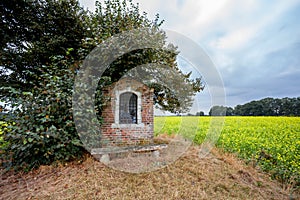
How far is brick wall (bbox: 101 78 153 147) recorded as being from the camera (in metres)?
5.48

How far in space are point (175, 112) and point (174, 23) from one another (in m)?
4.27

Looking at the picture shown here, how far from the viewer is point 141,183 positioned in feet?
10.3

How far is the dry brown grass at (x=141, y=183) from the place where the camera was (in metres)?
2.79

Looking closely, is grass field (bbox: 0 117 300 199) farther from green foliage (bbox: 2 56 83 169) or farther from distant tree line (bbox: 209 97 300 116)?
distant tree line (bbox: 209 97 300 116)

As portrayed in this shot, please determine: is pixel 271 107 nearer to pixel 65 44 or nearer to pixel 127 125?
pixel 127 125

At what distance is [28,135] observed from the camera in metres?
3.45

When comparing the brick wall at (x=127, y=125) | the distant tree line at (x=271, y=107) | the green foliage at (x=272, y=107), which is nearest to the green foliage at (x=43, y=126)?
the brick wall at (x=127, y=125)

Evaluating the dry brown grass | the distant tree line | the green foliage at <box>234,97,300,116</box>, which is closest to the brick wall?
the dry brown grass

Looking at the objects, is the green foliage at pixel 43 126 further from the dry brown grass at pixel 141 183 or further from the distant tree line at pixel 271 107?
the distant tree line at pixel 271 107

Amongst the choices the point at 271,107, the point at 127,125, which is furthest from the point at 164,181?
the point at 271,107

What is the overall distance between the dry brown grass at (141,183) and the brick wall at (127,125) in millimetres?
1425

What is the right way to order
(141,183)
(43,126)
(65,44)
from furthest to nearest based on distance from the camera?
(65,44) < (43,126) < (141,183)

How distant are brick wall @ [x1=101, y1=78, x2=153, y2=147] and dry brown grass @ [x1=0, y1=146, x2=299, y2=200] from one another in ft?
4.68

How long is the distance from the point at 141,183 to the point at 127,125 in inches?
106
